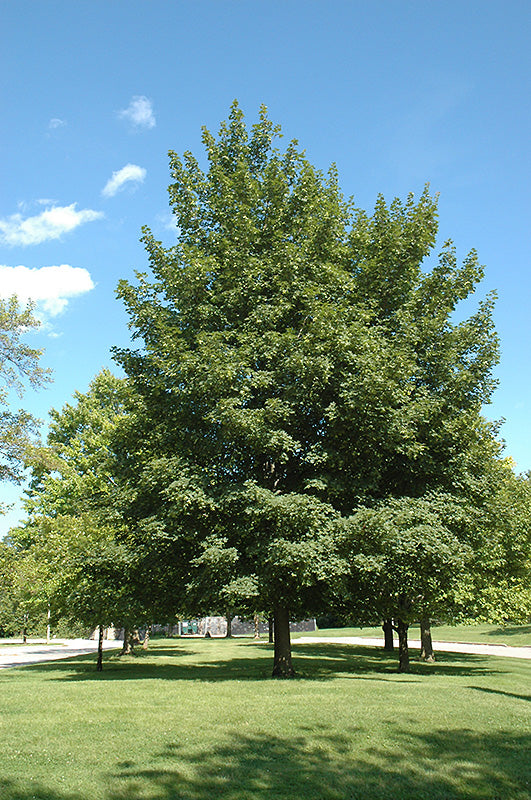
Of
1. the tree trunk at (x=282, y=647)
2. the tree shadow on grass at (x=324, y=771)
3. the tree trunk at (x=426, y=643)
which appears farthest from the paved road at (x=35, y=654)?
the tree shadow on grass at (x=324, y=771)

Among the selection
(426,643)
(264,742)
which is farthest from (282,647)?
(426,643)

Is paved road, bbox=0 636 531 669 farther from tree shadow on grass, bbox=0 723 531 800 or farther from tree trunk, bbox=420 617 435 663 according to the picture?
tree shadow on grass, bbox=0 723 531 800

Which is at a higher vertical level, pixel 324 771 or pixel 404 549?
pixel 404 549

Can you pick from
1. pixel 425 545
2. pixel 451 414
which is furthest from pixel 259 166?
pixel 425 545

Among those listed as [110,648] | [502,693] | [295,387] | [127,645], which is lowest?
[110,648]

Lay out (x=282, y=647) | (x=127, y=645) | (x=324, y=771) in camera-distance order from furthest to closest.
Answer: (x=127, y=645)
(x=282, y=647)
(x=324, y=771)

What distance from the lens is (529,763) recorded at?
7113 mm

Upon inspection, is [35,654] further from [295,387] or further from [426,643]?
[295,387]

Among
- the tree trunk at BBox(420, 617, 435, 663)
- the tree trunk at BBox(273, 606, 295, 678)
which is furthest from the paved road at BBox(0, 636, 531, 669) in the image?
the tree trunk at BBox(273, 606, 295, 678)

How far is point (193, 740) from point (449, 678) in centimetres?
1321

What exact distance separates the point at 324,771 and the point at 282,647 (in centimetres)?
1087

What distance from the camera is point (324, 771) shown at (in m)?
6.71

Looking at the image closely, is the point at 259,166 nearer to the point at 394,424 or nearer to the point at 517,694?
the point at 394,424

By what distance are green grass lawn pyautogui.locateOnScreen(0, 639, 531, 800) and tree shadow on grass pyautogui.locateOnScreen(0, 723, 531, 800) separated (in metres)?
→ 0.02
